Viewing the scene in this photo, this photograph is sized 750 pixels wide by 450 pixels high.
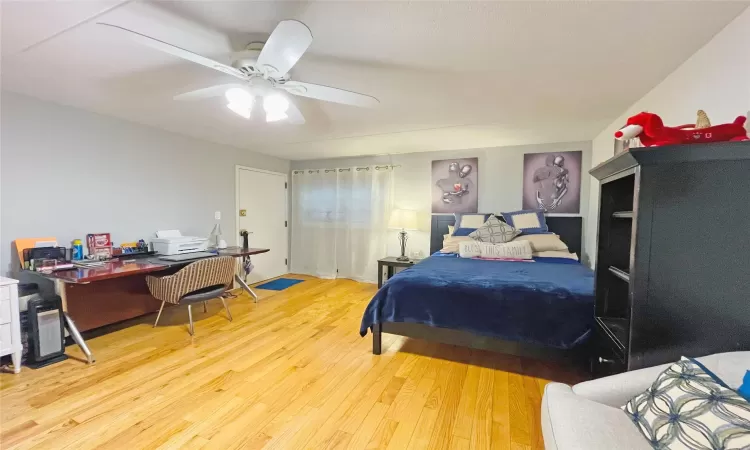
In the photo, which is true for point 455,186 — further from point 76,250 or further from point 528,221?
point 76,250

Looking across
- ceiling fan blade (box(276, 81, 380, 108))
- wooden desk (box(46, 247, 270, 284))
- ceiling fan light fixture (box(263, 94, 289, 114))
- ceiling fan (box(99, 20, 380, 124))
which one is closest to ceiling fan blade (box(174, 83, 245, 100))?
ceiling fan (box(99, 20, 380, 124))

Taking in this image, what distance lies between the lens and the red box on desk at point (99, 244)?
2.87 meters

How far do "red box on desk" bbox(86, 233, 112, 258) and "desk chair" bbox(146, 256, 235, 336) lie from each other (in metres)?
0.52

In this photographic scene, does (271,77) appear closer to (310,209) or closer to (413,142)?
(413,142)

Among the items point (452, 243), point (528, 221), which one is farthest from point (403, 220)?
point (528, 221)

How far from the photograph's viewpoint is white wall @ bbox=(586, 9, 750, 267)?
1346mm

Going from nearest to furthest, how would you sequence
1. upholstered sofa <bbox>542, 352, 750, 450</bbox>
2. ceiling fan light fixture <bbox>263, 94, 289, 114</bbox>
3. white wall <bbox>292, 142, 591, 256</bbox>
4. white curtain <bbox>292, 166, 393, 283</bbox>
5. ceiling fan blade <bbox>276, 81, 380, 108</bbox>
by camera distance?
upholstered sofa <bbox>542, 352, 750, 450</bbox> < ceiling fan blade <bbox>276, 81, 380, 108</bbox> < ceiling fan light fixture <bbox>263, 94, 289, 114</bbox> < white wall <bbox>292, 142, 591, 256</bbox> < white curtain <bbox>292, 166, 393, 283</bbox>

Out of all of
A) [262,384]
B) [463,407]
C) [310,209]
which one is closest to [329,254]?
[310,209]

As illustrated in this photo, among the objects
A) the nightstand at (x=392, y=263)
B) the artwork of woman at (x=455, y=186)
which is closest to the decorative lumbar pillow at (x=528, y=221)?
the artwork of woman at (x=455, y=186)

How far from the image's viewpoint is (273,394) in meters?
1.95

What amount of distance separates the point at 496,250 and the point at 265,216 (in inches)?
140

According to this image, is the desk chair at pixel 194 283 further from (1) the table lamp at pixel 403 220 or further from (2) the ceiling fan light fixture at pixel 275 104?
(1) the table lamp at pixel 403 220

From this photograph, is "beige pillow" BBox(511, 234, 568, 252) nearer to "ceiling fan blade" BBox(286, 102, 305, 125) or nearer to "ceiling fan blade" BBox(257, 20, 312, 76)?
"ceiling fan blade" BBox(286, 102, 305, 125)

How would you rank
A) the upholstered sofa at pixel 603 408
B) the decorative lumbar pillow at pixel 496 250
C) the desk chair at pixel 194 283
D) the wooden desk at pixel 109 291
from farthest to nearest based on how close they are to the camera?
the decorative lumbar pillow at pixel 496 250 → the desk chair at pixel 194 283 → the wooden desk at pixel 109 291 → the upholstered sofa at pixel 603 408
